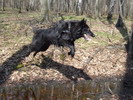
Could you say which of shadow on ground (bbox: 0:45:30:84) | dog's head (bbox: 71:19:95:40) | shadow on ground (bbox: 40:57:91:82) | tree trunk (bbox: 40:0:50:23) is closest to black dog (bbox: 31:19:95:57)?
dog's head (bbox: 71:19:95:40)

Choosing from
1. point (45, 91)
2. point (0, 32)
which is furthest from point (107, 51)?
point (0, 32)

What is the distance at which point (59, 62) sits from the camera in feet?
32.5

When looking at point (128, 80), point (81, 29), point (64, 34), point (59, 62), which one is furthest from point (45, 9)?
point (128, 80)

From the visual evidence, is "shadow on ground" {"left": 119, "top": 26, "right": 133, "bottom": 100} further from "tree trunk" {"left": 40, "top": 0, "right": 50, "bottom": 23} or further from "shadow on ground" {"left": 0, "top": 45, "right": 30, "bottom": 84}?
"tree trunk" {"left": 40, "top": 0, "right": 50, "bottom": 23}

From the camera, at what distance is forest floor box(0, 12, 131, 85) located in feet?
28.1

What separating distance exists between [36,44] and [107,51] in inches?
158

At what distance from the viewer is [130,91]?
732cm

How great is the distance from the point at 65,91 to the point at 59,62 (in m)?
2.74

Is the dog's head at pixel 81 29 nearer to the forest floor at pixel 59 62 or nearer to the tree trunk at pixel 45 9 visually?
the forest floor at pixel 59 62

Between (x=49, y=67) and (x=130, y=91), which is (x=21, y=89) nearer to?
(x=49, y=67)

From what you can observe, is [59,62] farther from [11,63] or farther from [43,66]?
[11,63]

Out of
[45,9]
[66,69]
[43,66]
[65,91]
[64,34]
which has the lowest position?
[65,91]

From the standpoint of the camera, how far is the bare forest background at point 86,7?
17.1 meters

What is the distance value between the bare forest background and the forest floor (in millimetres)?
3473
